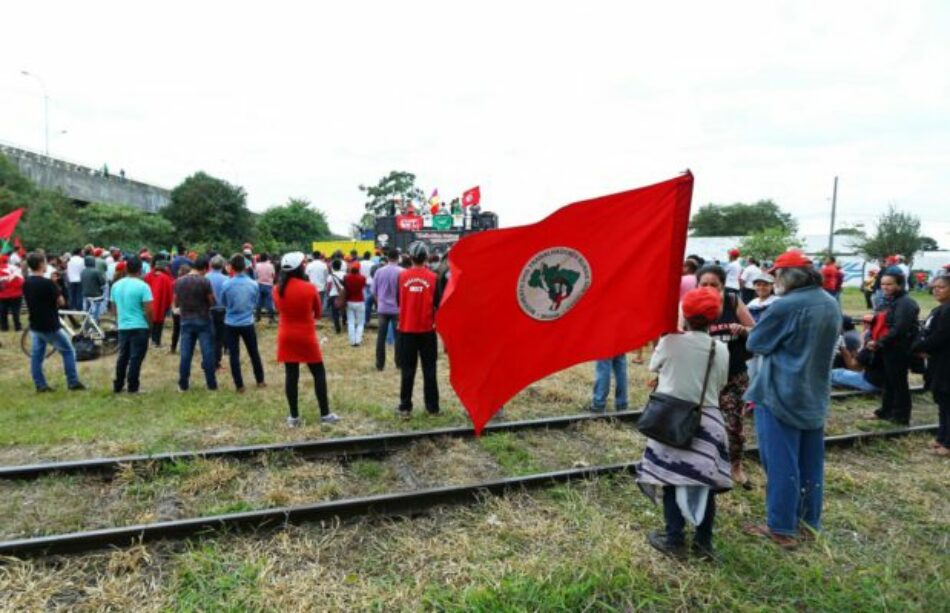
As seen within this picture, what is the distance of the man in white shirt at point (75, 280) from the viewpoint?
47.1 ft

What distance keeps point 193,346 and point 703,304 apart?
7.47m

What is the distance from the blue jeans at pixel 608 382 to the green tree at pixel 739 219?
79.9 metres

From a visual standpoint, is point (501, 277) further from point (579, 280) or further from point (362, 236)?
point (362, 236)

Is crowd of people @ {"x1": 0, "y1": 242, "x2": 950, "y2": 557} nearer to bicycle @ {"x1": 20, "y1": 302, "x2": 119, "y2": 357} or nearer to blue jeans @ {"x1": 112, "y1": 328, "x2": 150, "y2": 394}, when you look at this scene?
blue jeans @ {"x1": 112, "y1": 328, "x2": 150, "y2": 394}

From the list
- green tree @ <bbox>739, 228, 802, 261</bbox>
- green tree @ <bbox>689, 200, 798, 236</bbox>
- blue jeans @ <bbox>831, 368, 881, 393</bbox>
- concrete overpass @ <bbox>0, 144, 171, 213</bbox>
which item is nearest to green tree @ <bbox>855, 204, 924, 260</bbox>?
green tree @ <bbox>739, 228, 802, 261</bbox>

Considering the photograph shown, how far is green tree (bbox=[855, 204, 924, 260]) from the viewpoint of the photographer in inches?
1768

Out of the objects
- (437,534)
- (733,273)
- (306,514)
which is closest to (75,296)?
(306,514)

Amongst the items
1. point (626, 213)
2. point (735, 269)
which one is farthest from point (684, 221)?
point (735, 269)

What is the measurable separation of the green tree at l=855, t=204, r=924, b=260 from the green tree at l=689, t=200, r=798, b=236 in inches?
1267

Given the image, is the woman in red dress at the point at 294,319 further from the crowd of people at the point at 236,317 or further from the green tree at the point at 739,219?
the green tree at the point at 739,219

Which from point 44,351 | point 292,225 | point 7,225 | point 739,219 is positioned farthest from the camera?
point 739,219

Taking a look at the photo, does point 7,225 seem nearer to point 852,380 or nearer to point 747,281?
point 852,380

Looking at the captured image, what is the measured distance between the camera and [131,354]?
8016 millimetres

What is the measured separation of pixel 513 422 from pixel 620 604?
343 centimetres
